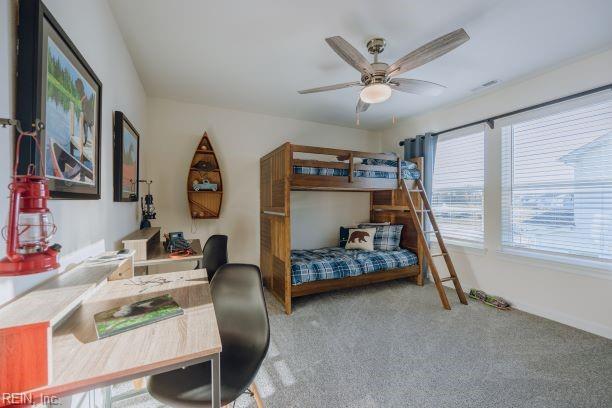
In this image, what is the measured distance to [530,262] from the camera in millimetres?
2783

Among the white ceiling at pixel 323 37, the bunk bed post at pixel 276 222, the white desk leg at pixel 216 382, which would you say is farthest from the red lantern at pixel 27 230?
the bunk bed post at pixel 276 222

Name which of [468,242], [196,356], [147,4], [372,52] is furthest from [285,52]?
[468,242]

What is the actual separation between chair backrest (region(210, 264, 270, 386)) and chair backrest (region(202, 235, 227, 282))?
1169 millimetres

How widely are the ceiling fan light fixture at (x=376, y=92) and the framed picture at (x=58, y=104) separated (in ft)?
5.99

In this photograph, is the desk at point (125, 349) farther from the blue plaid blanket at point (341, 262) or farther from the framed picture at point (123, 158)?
the blue plaid blanket at point (341, 262)

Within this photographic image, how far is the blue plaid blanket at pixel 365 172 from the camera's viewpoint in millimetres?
2974

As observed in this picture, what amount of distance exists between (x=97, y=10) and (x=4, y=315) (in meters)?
1.79

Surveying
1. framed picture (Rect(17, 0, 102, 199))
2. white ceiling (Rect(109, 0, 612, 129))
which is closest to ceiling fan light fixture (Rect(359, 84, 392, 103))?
white ceiling (Rect(109, 0, 612, 129))

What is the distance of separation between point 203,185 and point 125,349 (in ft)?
8.76

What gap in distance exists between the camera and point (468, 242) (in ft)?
11.2

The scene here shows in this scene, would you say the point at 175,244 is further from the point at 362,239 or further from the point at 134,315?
the point at 362,239

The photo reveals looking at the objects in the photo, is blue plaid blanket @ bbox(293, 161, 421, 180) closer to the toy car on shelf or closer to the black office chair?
the toy car on shelf

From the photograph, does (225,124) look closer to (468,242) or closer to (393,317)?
(393,317)

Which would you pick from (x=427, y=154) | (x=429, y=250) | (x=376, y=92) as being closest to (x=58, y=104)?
(x=376, y=92)
